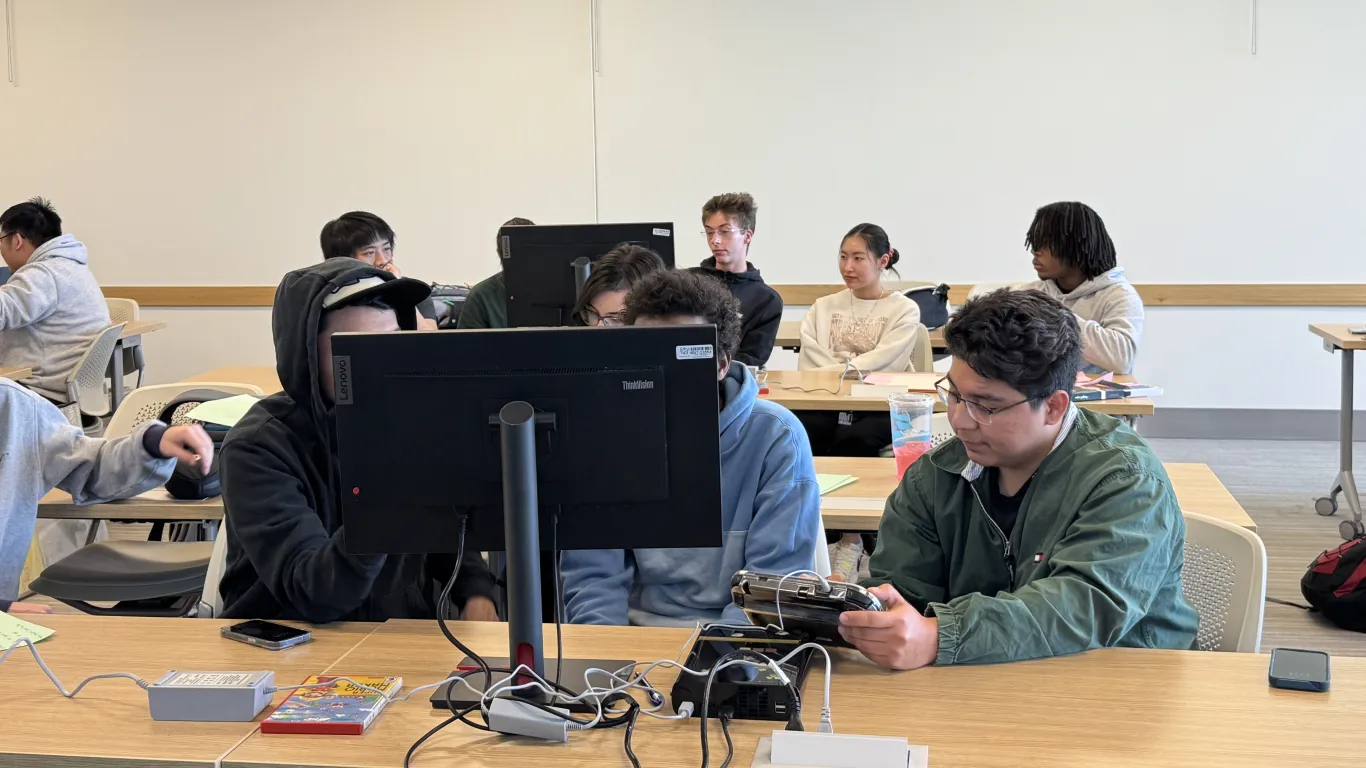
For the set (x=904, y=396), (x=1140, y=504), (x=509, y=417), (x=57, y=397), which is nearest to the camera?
(x=509, y=417)

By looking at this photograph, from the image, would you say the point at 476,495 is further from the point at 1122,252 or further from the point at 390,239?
the point at 1122,252

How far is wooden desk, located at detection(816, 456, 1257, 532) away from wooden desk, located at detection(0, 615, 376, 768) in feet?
4.16

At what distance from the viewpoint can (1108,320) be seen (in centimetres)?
439

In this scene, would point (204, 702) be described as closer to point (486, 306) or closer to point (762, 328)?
point (486, 306)

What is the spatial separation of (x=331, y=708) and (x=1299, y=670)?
1285 millimetres

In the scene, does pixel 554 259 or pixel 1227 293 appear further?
pixel 1227 293

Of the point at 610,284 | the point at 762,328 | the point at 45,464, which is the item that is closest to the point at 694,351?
the point at 610,284

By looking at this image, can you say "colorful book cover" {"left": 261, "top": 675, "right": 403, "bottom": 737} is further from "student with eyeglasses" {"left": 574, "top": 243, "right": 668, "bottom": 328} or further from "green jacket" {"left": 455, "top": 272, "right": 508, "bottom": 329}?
"green jacket" {"left": 455, "top": 272, "right": 508, "bottom": 329}

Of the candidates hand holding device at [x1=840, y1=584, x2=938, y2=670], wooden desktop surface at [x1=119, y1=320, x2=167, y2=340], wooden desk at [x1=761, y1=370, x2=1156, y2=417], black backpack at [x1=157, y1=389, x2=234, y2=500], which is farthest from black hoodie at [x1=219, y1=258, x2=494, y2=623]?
wooden desktop surface at [x1=119, y1=320, x2=167, y2=340]

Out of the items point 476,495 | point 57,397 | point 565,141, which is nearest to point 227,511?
point 476,495

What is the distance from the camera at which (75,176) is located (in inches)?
296

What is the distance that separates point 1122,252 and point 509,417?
5.93 meters

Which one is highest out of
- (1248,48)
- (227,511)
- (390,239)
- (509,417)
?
(1248,48)

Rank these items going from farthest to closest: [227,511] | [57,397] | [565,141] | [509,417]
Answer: [565,141]
[57,397]
[227,511]
[509,417]
